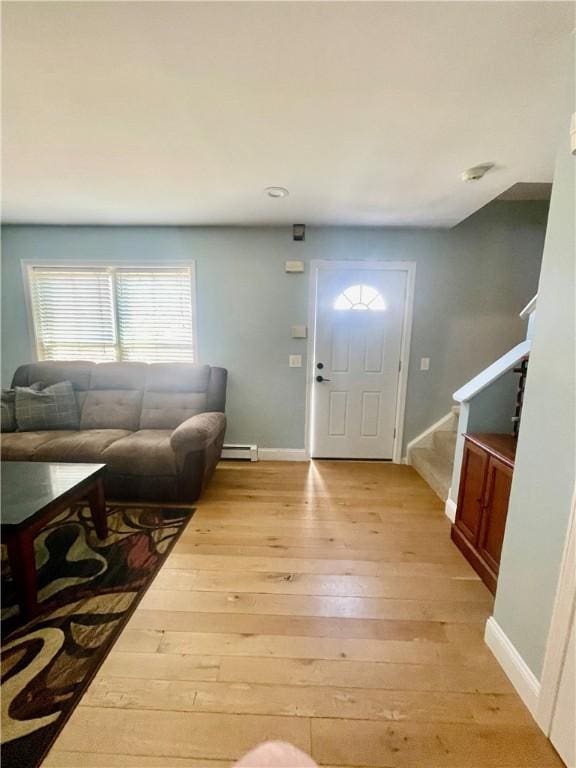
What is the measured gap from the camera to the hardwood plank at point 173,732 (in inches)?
38.2

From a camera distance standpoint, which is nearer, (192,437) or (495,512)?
(495,512)

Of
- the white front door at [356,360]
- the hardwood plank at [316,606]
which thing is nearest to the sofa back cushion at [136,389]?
the white front door at [356,360]

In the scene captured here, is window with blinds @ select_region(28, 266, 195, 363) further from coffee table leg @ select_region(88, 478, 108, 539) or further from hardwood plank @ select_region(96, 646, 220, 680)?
hardwood plank @ select_region(96, 646, 220, 680)

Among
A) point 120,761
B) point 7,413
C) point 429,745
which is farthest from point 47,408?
point 429,745

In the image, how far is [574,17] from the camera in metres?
0.94

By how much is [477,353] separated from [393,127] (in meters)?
2.30

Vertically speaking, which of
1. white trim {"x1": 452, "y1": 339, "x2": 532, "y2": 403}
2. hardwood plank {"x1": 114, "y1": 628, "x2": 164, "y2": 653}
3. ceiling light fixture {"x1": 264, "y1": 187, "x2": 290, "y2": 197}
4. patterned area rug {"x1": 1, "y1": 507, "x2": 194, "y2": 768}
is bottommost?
hardwood plank {"x1": 114, "y1": 628, "x2": 164, "y2": 653}

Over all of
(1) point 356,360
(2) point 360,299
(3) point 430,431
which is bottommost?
(3) point 430,431

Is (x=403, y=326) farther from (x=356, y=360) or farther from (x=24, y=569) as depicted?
(x=24, y=569)

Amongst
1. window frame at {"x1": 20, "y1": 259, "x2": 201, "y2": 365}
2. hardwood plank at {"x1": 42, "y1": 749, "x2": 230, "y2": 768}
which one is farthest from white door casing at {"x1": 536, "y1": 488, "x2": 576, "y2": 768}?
window frame at {"x1": 20, "y1": 259, "x2": 201, "y2": 365}

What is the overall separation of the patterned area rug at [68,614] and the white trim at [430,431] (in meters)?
2.27

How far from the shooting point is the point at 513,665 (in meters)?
1.18

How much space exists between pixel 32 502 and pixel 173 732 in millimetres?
1172

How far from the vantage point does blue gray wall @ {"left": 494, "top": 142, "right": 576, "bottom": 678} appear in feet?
3.24
